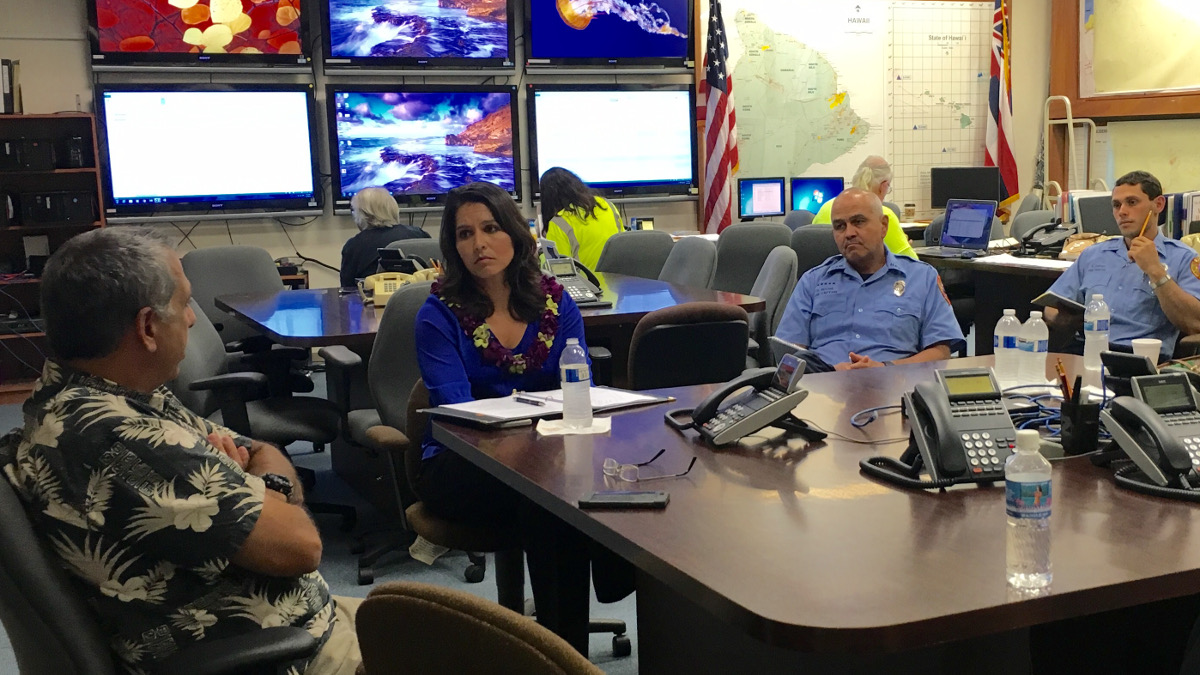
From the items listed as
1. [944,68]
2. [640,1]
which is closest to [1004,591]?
[640,1]

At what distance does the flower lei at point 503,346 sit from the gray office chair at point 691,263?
2638 mm

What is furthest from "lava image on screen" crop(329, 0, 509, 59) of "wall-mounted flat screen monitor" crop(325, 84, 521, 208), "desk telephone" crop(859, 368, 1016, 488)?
"desk telephone" crop(859, 368, 1016, 488)

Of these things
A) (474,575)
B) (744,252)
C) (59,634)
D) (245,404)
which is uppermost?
(744,252)

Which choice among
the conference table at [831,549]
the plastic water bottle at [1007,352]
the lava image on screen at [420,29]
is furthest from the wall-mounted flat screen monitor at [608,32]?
the conference table at [831,549]

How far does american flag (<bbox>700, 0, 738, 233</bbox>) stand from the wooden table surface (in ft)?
10.8

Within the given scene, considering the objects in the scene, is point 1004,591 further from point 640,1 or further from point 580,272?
point 640,1

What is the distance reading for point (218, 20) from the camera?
7301 mm

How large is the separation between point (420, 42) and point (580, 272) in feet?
11.8

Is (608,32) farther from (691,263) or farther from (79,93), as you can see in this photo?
(79,93)

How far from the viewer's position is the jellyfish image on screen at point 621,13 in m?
8.24

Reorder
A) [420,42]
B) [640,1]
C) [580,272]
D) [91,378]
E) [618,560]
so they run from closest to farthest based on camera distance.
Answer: [91,378]
[618,560]
[580,272]
[420,42]
[640,1]

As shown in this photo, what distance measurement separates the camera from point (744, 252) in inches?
221

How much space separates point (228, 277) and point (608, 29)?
390 centimetres

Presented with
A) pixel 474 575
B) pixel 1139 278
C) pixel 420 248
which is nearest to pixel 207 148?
pixel 420 248
